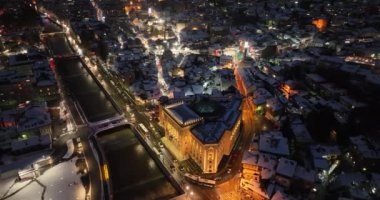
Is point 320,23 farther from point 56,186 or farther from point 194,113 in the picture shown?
point 56,186

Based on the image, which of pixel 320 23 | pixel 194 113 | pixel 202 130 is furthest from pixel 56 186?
pixel 320 23

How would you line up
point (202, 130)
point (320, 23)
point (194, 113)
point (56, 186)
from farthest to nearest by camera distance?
point (320, 23) → point (194, 113) → point (202, 130) → point (56, 186)

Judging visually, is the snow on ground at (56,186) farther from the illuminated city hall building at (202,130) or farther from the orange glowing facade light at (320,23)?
the orange glowing facade light at (320,23)

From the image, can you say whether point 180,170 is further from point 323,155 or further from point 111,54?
point 111,54

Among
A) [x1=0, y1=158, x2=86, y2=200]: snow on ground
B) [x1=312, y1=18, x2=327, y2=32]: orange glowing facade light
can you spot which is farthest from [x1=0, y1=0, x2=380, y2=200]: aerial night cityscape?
[x1=312, y1=18, x2=327, y2=32]: orange glowing facade light

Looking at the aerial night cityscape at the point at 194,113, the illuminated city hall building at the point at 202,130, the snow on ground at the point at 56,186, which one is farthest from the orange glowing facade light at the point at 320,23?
the snow on ground at the point at 56,186

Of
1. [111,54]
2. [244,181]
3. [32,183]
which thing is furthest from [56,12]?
[244,181]

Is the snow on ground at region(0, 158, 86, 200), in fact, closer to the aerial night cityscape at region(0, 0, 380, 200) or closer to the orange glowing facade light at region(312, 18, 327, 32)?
the aerial night cityscape at region(0, 0, 380, 200)
